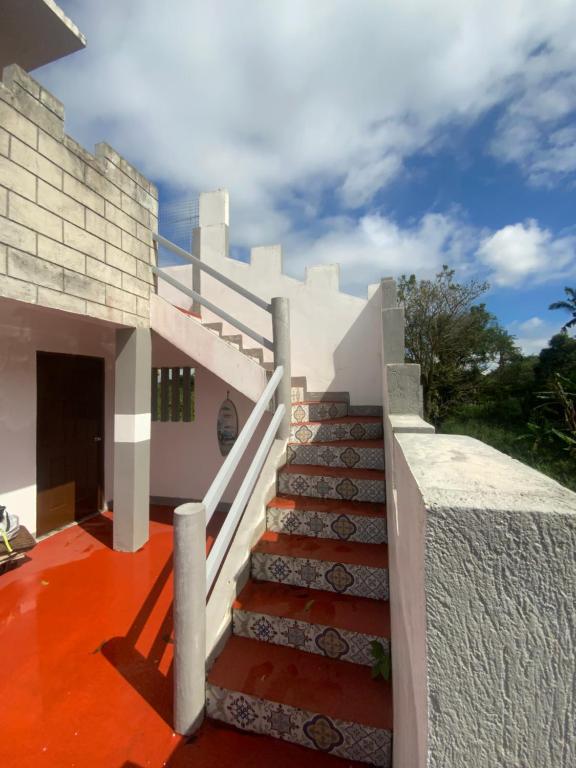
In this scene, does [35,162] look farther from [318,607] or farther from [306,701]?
[306,701]

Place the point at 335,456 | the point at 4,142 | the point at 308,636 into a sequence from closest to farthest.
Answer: the point at 308,636 < the point at 4,142 < the point at 335,456

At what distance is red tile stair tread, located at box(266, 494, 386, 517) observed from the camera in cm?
253

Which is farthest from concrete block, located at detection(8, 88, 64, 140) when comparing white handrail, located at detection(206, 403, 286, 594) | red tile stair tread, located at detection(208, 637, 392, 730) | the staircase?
red tile stair tread, located at detection(208, 637, 392, 730)

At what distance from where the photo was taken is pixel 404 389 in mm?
2506

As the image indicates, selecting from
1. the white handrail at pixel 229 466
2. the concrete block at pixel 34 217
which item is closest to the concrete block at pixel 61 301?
the concrete block at pixel 34 217

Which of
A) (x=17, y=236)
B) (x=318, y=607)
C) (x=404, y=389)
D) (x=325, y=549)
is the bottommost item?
(x=318, y=607)

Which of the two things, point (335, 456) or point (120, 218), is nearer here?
point (335, 456)

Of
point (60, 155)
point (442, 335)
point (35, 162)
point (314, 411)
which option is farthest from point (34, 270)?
point (442, 335)

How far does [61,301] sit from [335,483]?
261 centimetres

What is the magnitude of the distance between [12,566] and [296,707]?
10.5 feet

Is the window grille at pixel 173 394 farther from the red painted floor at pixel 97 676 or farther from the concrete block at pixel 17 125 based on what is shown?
the concrete block at pixel 17 125

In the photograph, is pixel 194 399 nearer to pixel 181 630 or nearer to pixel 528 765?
pixel 181 630

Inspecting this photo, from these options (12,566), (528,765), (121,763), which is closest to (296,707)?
(121,763)

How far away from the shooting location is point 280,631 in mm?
2010
